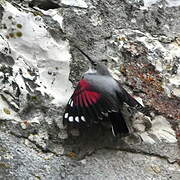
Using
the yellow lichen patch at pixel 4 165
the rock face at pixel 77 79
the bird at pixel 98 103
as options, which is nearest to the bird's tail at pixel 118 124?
the bird at pixel 98 103

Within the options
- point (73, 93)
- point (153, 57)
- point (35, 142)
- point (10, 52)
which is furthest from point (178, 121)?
point (10, 52)

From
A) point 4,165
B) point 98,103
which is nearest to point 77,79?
point 98,103

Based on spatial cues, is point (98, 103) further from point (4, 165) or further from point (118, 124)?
point (4, 165)

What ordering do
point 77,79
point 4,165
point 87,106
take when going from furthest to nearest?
point 77,79, point 87,106, point 4,165

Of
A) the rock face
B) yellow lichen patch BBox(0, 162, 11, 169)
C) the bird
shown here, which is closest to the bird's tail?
the bird

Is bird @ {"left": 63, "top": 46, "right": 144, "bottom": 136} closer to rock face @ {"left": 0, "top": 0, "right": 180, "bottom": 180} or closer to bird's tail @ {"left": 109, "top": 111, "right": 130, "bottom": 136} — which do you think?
bird's tail @ {"left": 109, "top": 111, "right": 130, "bottom": 136}

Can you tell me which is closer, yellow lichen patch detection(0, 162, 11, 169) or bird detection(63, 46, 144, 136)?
yellow lichen patch detection(0, 162, 11, 169)
